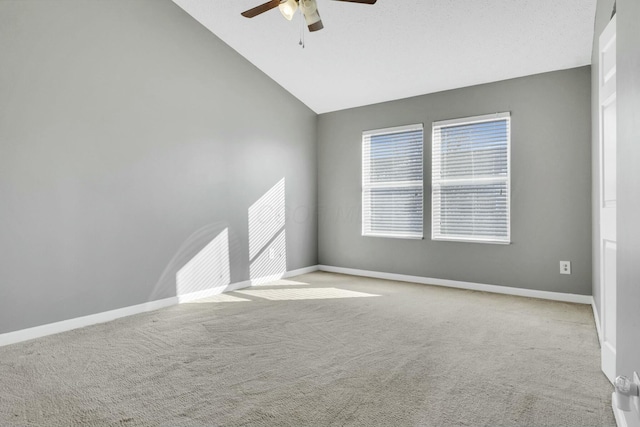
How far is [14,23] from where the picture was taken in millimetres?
2648

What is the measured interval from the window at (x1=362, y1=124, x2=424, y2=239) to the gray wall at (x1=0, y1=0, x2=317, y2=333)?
1571 mm

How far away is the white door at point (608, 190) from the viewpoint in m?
1.94

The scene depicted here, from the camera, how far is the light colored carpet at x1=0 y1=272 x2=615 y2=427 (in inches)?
66.5

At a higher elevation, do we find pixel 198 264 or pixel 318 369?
pixel 198 264

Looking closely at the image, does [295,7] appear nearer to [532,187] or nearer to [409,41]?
[409,41]

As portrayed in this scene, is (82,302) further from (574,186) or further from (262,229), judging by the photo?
(574,186)

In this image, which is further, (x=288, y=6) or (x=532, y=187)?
(x=532, y=187)

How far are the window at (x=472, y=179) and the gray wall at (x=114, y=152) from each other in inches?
91.4

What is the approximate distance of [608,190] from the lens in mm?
2072

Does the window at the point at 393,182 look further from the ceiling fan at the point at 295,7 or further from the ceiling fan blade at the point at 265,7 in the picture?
the ceiling fan blade at the point at 265,7

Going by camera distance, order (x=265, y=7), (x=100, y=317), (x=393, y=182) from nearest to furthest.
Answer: (x=265, y=7)
(x=100, y=317)
(x=393, y=182)

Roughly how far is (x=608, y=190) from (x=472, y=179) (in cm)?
222

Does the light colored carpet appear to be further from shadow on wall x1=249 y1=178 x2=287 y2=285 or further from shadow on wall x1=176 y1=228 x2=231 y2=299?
shadow on wall x1=249 y1=178 x2=287 y2=285

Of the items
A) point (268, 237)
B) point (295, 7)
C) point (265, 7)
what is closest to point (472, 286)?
point (268, 237)
